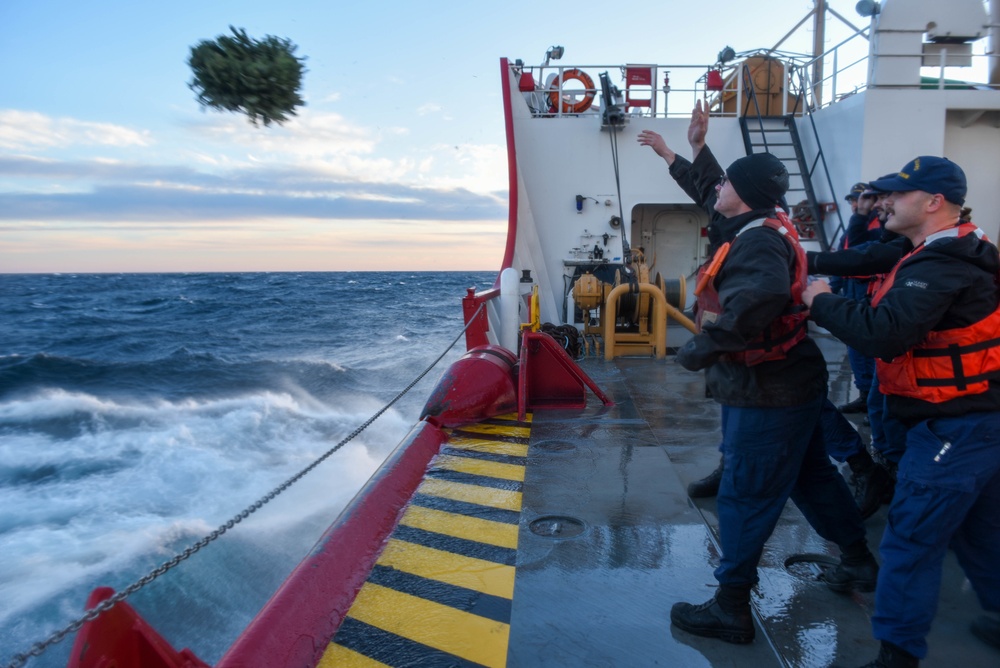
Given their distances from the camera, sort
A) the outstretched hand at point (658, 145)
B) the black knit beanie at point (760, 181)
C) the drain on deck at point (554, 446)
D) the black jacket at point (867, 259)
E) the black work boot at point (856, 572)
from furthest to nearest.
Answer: the drain on deck at point (554, 446), the outstretched hand at point (658, 145), the black jacket at point (867, 259), the black work boot at point (856, 572), the black knit beanie at point (760, 181)

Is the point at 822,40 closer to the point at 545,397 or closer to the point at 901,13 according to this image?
the point at 901,13

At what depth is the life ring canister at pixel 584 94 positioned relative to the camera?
1016 cm

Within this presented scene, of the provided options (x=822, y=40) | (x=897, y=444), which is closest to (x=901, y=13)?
(x=822, y=40)

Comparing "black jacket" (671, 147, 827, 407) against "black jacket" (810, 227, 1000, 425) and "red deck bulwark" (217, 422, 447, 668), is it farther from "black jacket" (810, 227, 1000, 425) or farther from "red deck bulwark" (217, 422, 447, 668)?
"red deck bulwark" (217, 422, 447, 668)

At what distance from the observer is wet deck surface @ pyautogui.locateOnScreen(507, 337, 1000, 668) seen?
2.50 m

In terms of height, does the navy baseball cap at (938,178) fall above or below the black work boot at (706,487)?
above

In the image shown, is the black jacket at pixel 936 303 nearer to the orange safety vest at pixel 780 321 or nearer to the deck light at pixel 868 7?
the orange safety vest at pixel 780 321

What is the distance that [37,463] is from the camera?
9.41 m

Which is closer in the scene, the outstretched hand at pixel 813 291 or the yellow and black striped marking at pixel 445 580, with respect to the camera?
the outstretched hand at pixel 813 291

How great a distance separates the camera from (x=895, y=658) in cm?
216

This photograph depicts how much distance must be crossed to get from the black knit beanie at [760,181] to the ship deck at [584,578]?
1.72 metres

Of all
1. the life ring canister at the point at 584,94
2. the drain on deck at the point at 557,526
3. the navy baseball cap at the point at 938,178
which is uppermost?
the life ring canister at the point at 584,94

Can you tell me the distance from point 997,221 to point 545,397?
7209 millimetres

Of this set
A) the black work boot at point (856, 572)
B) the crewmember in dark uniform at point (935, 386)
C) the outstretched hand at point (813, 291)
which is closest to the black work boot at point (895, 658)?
the crewmember in dark uniform at point (935, 386)
